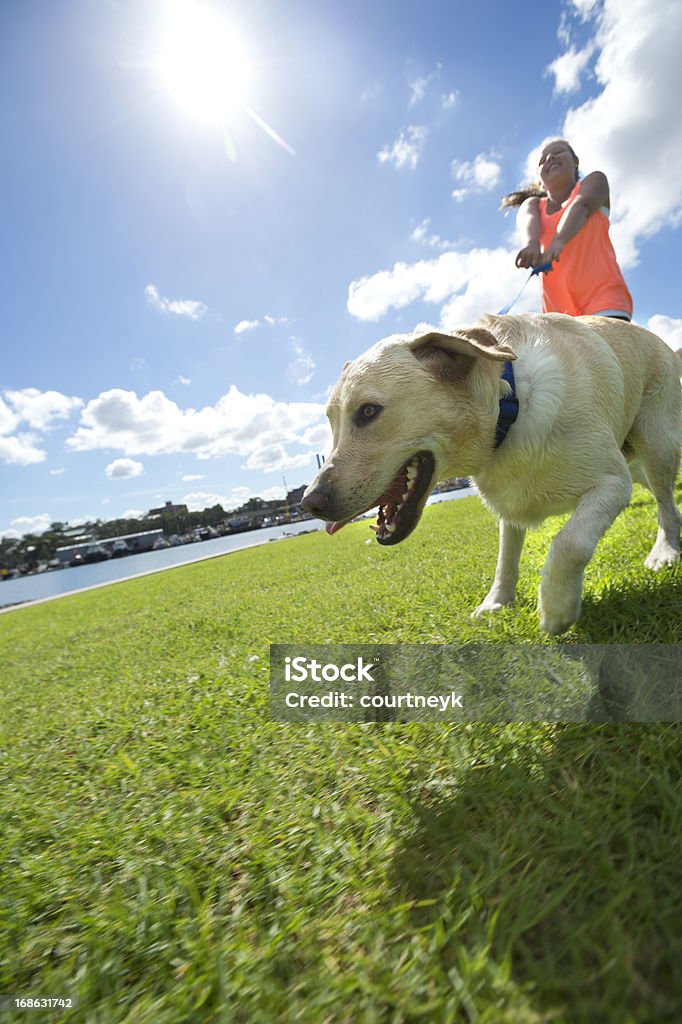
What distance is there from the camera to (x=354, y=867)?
120 cm

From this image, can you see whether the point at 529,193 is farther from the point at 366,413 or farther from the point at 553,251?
the point at 366,413

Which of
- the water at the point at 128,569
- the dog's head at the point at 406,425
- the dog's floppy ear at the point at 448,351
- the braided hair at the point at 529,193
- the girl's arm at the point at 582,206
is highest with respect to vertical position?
the braided hair at the point at 529,193

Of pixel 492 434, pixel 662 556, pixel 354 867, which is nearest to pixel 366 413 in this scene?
pixel 492 434

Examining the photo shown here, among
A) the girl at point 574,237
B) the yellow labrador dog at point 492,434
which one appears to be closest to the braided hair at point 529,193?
the girl at point 574,237

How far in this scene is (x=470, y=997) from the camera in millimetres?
797

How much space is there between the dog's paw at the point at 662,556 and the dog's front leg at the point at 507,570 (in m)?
0.84

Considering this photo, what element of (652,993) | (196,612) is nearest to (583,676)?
(652,993)

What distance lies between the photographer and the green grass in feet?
2.76

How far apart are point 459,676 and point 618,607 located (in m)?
1.00

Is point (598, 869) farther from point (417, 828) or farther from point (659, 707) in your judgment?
point (659, 707)

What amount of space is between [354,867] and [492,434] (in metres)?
1.93

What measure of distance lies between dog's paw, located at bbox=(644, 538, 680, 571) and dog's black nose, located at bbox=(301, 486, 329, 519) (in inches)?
87.7

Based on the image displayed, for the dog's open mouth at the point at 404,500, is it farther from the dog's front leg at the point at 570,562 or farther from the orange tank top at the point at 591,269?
the orange tank top at the point at 591,269

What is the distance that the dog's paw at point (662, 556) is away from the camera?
2929 mm
